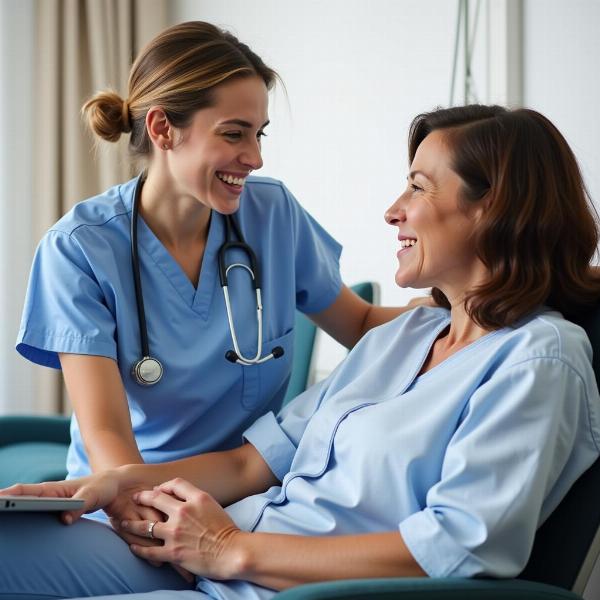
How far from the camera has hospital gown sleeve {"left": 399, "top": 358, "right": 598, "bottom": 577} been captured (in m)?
1.09

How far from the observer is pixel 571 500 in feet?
3.96

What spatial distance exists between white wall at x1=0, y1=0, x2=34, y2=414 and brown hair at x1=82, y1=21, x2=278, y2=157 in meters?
1.76

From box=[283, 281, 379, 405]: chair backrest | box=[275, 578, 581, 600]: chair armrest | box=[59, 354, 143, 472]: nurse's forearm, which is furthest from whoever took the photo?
box=[283, 281, 379, 405]: chair backrest

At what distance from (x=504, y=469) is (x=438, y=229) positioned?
1.40 feet

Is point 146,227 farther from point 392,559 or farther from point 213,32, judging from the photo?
point 392,559

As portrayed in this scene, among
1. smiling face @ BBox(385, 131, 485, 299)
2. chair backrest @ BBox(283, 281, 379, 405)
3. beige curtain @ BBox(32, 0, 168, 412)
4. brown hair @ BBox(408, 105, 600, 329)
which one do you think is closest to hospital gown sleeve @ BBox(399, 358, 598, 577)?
brown hair @ BBox(408, 105, 600, 329)

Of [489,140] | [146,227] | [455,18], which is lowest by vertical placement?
[146,227]

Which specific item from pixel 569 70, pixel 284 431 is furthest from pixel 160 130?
pixel 569 70

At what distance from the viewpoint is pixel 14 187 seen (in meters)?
3.45

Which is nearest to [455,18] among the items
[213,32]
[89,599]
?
[213,32]

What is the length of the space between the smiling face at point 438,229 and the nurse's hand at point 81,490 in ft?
1.79

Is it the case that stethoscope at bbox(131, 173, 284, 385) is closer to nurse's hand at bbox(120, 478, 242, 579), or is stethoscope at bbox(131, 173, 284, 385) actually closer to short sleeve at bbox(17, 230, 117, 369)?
short sleeve at bbox(17, 230, 117, 369)

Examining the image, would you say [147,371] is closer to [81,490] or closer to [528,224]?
[81,490]

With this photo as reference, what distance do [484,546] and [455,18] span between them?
1719 mm
